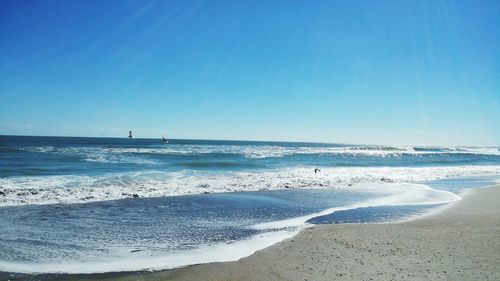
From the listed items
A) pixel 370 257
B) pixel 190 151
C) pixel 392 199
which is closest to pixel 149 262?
pixel 370 257

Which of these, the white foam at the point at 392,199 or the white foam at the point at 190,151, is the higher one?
the white foam at the point at 190,151

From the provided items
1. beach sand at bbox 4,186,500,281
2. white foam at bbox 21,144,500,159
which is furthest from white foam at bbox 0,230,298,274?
white foam at bbox 21,144,500,159

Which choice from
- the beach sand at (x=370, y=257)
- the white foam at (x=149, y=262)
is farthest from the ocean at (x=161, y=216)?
the beach sand at (x=370, y=257)

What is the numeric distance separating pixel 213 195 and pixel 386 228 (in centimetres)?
817

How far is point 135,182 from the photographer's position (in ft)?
62.4

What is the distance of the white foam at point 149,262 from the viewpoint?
6309mm

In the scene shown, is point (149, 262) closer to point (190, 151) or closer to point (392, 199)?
point (392, 199)

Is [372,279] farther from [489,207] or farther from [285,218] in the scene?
[489,207]

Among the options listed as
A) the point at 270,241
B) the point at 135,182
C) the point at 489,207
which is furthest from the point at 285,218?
the point at 135,182

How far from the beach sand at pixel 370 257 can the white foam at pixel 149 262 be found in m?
0.27

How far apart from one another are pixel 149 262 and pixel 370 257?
4247 mm

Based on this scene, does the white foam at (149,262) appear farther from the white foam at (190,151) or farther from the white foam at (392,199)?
the white foam at (190,151)

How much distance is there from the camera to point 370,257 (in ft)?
22.2

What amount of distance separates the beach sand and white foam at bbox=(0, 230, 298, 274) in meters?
0.27
